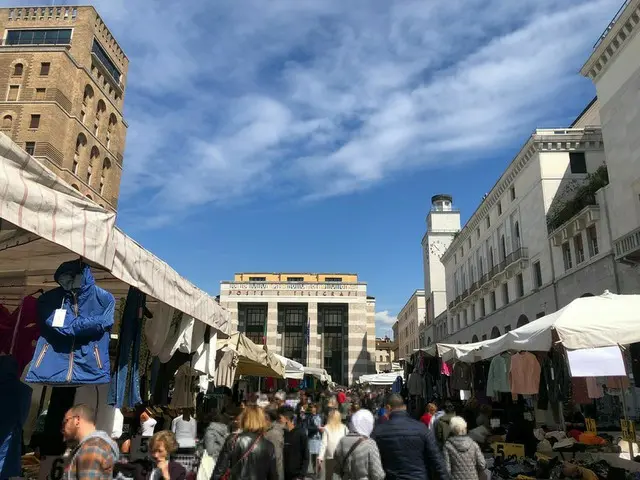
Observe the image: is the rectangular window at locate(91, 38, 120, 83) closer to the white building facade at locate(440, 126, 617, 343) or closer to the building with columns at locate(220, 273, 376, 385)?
the building with columns at locate(220, 273, 376, 385)

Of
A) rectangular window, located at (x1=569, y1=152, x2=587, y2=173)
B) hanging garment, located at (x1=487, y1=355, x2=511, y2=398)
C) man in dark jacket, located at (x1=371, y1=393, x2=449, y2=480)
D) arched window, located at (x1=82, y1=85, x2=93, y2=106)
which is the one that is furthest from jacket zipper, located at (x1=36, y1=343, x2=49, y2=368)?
arched window, located at (x1=82, y1=85, x2=93, y2=106)

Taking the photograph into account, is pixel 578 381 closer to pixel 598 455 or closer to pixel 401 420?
pixel 598 455

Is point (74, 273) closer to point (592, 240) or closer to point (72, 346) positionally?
point (72, 346)

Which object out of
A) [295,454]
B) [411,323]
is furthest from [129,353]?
[411,323]

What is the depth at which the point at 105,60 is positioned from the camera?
155 ft

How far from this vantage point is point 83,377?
3752mm

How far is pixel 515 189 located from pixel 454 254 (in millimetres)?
18374

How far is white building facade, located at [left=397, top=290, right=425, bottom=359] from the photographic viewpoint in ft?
245

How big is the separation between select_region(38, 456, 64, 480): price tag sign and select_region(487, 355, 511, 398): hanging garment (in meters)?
9.31

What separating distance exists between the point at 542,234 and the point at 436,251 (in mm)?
33329

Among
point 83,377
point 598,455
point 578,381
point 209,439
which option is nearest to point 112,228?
point 83,377

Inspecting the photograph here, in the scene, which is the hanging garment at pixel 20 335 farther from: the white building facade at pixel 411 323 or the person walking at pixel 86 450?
the white building facade at pixel 411 323

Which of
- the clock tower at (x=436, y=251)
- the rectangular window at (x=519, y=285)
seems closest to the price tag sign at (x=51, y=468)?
the rectangular window at (x=519, y=285)

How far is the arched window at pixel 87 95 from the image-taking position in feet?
142
